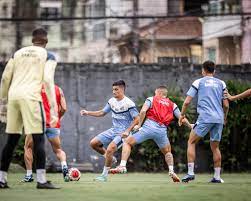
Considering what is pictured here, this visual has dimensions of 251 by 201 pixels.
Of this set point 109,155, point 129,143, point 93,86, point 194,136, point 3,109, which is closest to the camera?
point 3,109

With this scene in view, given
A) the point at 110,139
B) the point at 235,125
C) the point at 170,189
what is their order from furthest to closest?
the point at 235,125
the point at 110,139
the point at 170,189

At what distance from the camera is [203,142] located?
19.6 m

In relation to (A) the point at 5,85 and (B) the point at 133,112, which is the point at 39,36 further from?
(B) the point at 133,112

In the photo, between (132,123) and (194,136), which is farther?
(132,123)

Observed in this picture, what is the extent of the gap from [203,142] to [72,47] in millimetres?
27222

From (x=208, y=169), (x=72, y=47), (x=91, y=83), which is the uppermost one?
(x=72, y=47)

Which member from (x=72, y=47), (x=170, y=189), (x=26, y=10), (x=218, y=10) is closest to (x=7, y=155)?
(x=170, y=189)

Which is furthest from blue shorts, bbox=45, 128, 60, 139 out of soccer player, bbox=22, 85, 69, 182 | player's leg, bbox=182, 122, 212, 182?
player's leg, bbox=182, 122, 212, 182

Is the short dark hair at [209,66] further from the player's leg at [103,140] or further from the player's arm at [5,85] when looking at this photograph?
the player's arm at [5,85]

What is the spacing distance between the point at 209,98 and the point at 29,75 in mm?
3768

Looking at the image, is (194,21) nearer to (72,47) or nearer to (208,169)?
(72,47)

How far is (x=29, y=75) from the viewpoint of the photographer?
11102mm

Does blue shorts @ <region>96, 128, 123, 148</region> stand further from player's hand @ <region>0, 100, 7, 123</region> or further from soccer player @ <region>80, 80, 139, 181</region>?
player's hand @ <region>0, 100, 7, 123</region>

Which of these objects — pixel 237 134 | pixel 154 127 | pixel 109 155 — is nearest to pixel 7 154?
pixel 109 155
